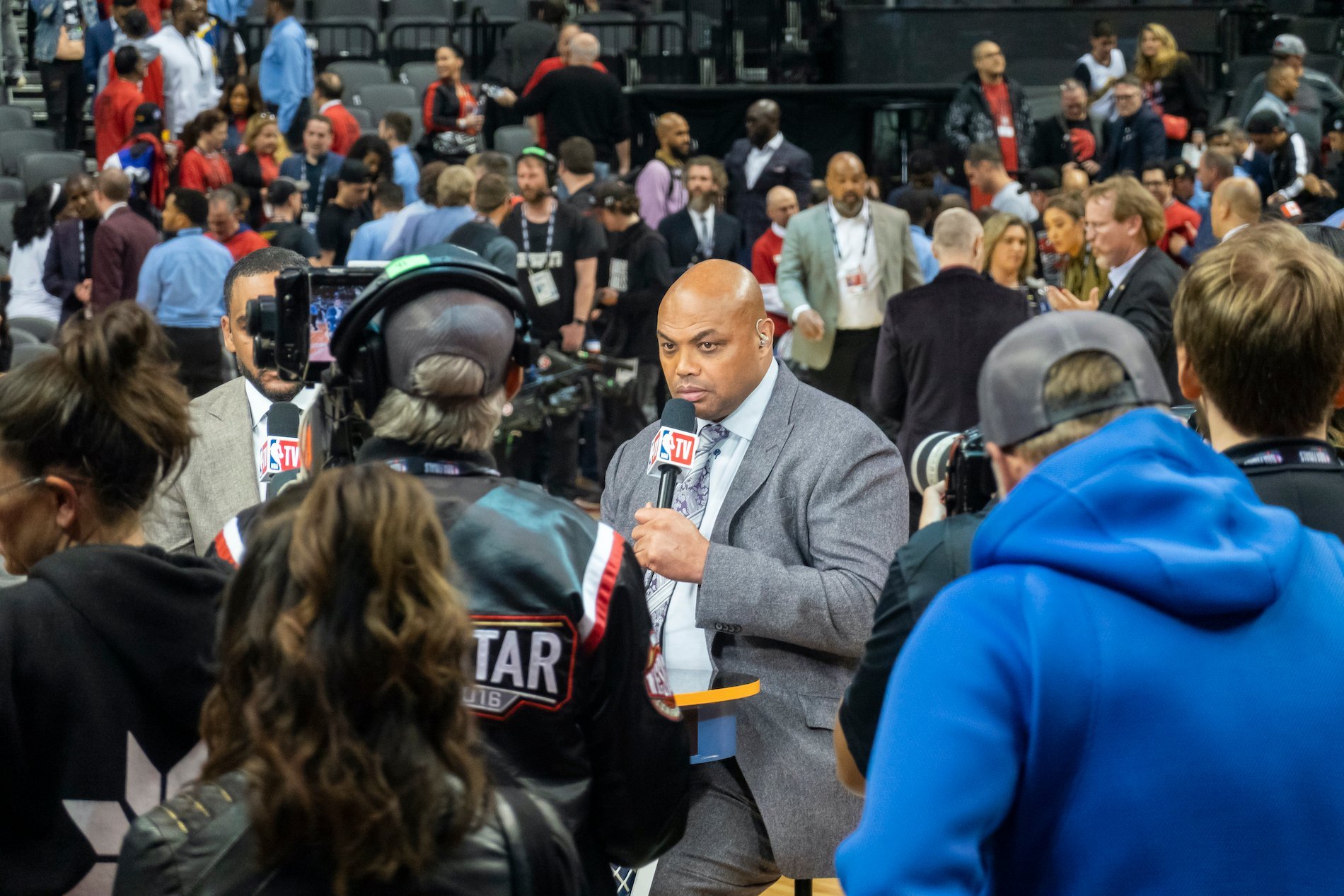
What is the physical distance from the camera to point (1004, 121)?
11125 millimetres

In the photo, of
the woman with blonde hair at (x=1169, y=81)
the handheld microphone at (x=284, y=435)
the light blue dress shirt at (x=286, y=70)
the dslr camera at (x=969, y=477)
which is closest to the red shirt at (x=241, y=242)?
the light blue dress shirt at (x=286, y=70)

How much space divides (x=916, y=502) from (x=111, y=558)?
4.97 meters

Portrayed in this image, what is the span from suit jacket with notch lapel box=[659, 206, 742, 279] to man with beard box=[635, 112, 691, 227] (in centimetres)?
68

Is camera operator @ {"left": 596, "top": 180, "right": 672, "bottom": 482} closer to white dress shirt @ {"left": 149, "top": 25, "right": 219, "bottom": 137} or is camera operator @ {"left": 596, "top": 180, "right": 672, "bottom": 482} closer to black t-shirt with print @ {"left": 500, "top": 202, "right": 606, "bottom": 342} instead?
black t-shirt with print @ {"left": 500, "top": 202, "right": 606, "bottom": 342}

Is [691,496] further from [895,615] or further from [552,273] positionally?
[552,273]

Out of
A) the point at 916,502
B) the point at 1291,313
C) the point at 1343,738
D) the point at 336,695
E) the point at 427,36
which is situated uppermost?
the point at 427,36

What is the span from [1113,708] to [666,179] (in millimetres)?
8597

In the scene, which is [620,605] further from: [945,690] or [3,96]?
[3,96]

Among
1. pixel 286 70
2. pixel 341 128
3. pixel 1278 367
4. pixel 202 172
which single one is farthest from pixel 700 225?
pixel 1278 367

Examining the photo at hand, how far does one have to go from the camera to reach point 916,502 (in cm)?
634

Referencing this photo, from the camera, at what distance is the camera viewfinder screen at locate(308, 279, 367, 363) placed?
206 cm

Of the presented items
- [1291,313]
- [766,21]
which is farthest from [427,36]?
[1291,313]

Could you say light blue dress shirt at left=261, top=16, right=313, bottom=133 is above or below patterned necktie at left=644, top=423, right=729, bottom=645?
above

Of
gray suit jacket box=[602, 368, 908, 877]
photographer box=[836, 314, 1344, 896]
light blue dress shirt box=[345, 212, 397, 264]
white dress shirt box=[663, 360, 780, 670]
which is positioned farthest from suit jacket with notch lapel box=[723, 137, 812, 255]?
photographer box=[836, 314, 1344, 896]
